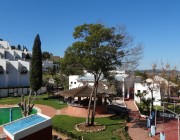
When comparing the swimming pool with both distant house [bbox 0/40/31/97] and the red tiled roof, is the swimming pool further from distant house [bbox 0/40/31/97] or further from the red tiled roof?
distant house [bbox 0/40/31/97]

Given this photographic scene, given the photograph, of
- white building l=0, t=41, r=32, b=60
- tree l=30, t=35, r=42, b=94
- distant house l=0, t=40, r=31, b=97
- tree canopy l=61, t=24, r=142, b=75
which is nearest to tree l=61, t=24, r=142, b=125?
tree canopy l=61, t=24, r=142, b=75

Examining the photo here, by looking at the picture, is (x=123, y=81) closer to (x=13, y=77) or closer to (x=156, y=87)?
(x=156, y=87)

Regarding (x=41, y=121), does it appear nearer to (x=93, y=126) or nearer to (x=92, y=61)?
(x=92, y=61)

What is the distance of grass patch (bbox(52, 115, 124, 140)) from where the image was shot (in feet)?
85.2

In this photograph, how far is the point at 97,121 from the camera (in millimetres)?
33156

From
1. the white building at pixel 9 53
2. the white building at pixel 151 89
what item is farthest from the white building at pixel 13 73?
the white building at pixel 151 89

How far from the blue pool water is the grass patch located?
23.1 feet

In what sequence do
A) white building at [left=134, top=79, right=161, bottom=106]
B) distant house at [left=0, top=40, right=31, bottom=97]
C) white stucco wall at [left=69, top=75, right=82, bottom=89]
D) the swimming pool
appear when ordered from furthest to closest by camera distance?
1. white stucco wall at [left=69, top=75, right=82, bottom=89]
2. distant house at [left=0, top=40, right=31, bottom=97]
3. white building at [left=134, top=79, right=161, bottom=106]
4. the swimming pool

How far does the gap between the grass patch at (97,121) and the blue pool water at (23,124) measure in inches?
278

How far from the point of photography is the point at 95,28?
27703 mm

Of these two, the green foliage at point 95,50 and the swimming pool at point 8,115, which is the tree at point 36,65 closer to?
the swimming pool at point 8,115

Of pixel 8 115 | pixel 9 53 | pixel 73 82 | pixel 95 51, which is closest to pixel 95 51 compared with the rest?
pixel 95 51

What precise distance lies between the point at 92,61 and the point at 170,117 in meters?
17.0

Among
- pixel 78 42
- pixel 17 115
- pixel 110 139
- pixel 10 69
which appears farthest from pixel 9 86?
pixel 110 139
